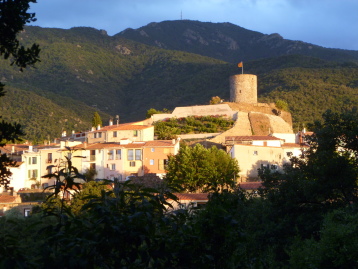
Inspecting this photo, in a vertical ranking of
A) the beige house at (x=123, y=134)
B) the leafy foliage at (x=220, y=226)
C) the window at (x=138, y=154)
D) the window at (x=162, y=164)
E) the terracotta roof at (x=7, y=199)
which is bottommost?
the terracotta roof at (x=7, y=199)

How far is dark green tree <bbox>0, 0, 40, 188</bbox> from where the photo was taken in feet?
21.2

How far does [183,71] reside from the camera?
134625 millimetres

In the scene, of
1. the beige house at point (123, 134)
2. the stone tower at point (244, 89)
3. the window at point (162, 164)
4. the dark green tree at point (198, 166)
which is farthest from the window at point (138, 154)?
the stone tower at point (244, 89)

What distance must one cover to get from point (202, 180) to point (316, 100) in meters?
41.5

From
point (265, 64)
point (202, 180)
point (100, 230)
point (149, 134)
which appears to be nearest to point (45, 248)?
point (100, 230)

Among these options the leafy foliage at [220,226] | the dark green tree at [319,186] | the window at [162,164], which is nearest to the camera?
the leafy foliage at [220,226]

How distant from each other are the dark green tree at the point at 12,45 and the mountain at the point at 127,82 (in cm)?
6491

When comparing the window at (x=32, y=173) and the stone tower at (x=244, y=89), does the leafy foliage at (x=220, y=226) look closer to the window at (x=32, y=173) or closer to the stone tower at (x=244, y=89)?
the window at (x=32, y=173)

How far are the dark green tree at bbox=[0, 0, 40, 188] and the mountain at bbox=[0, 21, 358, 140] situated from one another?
64906 mm

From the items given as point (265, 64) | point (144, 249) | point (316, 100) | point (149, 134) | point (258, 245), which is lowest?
point (258, 245)

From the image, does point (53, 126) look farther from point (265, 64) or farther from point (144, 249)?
point (144, 249)

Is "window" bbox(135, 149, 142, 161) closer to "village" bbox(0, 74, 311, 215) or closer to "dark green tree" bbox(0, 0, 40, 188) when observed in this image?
"village" bbox(0, 74, 311, 215)

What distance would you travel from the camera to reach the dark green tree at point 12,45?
6473 mm

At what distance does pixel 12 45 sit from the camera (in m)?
6.82
